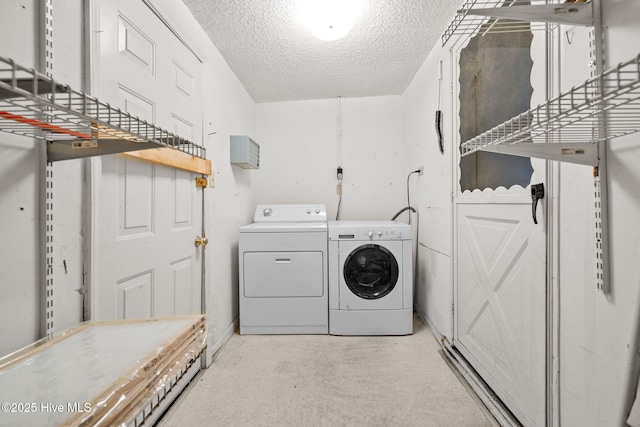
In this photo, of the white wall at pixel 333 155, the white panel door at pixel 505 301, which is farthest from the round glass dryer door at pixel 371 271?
the white wall at pixel 333 155

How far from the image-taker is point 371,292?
242 centimetres

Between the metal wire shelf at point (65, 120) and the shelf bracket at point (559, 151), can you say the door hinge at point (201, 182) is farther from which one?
the shelf bracket at point (559, 151)

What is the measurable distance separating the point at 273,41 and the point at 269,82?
0.69m

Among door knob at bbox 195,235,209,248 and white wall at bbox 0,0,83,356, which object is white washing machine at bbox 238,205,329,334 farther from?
white wall at bbox 0,0,83,356

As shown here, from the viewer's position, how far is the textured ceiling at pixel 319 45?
1788mm

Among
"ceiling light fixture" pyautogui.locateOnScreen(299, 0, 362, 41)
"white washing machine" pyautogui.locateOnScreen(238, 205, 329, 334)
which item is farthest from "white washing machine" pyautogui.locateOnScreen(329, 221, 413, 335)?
"ceiling light fixture" pyautogui.locateOnScreen(299, 0, 362, 41)

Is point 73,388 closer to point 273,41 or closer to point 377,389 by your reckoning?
point 377,389

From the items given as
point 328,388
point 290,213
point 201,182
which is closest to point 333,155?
point 290,213

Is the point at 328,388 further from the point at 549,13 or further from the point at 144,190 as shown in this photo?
the point at 549,13

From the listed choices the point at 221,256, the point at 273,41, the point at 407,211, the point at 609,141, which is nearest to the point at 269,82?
the point at 273,41

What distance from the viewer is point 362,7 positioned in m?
1.78

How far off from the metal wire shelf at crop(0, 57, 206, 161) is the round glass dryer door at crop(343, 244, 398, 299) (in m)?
1.82

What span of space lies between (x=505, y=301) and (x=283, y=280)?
158 centimetres

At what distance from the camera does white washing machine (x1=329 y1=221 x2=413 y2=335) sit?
2365 mm
